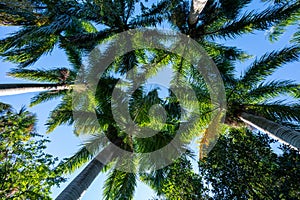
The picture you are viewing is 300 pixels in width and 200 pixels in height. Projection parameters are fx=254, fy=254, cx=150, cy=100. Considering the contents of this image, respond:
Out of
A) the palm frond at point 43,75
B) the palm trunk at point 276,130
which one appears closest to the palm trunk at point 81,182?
the palm frond at point 43,75

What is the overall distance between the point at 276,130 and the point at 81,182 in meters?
5.79

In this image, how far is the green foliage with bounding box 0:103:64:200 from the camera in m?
5.19

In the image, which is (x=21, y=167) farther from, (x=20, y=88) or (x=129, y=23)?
(x=129, y=23)

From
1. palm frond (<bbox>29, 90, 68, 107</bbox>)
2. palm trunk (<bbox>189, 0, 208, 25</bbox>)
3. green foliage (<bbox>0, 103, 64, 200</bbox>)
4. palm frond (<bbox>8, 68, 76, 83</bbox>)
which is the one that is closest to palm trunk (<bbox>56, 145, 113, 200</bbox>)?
green foliage (<bbox>0, 103, 64, 200</bbox>)

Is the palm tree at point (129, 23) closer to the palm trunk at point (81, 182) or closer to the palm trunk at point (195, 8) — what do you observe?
the palm trunk at point (195, 8)

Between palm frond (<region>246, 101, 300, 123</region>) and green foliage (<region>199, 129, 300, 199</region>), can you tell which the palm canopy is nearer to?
palm frond (<region>246, 101, 300, 123</region>)

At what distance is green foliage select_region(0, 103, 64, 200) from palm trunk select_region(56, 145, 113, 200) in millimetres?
797

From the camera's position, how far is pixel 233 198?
502cm

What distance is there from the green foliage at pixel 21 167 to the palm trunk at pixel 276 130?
556 centimetres

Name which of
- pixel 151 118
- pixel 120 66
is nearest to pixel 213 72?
pixel 151 118

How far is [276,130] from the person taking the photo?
7176mm

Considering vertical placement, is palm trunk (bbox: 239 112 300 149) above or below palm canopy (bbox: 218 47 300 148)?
below

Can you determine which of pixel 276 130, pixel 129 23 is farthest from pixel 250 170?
pixel 129 23

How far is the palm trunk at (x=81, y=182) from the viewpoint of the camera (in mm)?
6484
